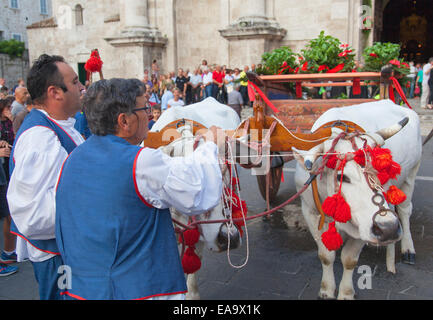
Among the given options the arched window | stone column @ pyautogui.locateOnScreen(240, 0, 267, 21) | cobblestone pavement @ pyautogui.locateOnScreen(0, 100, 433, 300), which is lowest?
cobblestone pavement @ pyautogui.locateOnScreen(0, 100, 433, 300)

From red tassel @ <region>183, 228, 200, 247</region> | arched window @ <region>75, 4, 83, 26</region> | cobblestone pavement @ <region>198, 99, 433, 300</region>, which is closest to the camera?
red tassel @ <region>183, 228, 200, 247</region>

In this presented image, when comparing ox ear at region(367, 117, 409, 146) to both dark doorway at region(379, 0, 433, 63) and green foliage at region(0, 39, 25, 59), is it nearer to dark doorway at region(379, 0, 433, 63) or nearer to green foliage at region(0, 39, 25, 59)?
dark doorway at region(379, 0, 433, 63)

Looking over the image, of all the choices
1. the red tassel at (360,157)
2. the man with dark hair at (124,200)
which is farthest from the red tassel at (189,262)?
the red tassel at (360,157)

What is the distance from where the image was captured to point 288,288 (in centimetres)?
399

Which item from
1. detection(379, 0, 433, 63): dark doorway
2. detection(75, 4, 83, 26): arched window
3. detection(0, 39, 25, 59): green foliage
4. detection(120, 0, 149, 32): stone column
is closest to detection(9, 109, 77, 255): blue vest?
detection(120, 0, 149, 32): stone column

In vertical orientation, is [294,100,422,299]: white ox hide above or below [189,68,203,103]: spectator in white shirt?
below

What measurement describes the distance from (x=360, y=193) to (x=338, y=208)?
19 cm

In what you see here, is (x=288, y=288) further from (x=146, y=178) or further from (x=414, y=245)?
(x=146, y=178)

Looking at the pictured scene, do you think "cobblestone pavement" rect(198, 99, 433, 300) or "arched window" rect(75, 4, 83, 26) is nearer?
"cobblestone pavement" rect(198, 99, 433, 300)

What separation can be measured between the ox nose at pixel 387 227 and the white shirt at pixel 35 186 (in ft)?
6.75

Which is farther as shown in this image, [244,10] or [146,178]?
[244,10]

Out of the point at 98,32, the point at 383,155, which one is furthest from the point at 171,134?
the point at 98,32

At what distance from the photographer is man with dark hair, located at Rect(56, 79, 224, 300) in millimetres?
1830
